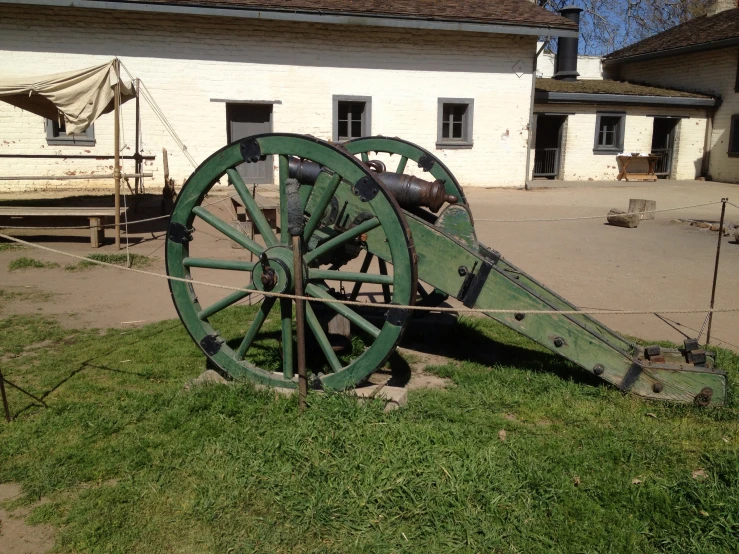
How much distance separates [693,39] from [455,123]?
11200mm

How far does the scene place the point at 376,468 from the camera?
2.89 m

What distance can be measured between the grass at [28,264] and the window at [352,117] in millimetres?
9242

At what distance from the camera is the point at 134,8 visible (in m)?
13.7

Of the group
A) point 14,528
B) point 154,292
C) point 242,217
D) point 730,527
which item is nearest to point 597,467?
point 730,527

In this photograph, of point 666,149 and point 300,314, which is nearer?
point 300,314

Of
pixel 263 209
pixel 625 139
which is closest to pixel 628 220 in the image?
pixel 263 209

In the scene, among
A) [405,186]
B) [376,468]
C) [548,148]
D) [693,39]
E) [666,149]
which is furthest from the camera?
[693,39]

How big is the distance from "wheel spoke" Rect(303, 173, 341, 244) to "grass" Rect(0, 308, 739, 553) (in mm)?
890

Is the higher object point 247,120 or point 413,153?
point 247,120

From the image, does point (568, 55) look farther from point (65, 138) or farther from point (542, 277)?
point (542, 277)

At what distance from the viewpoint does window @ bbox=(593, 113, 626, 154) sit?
826 inches

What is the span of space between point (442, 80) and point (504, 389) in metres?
13.9

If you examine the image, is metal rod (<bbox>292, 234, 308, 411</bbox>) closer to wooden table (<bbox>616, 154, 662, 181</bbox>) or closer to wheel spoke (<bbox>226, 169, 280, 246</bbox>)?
wheel spoke (<bbox>226, 169, 280, 246</bbox>)

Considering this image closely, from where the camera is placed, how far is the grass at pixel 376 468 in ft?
8.30
